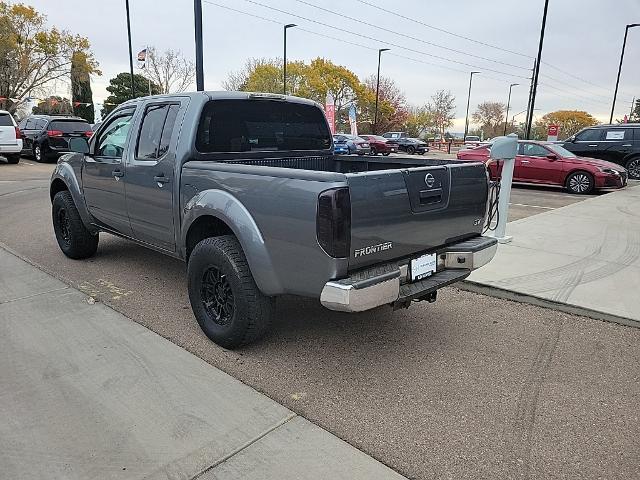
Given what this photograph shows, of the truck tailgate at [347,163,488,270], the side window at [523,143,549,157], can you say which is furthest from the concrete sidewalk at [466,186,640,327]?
the side window at [523,143,549,157]

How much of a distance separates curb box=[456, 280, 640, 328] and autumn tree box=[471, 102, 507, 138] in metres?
79.9

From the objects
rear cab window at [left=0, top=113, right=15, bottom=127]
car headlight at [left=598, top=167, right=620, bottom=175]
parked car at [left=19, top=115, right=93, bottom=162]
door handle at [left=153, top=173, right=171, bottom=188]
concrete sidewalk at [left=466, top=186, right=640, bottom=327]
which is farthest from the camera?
parked car at [left=19, top=115, right=93, bottom=162]

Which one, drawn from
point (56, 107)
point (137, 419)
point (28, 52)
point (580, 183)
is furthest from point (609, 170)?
point (56, 107)

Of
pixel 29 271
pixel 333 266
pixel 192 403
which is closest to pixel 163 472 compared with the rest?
pixel 192 403

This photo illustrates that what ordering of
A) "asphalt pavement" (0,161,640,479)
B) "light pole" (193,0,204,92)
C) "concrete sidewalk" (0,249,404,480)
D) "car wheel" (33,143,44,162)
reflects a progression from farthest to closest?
"car wheel" (33,143,44,162) → "light pole" (193,0,204,92) → "asphalt pavement" (0,161,640,479) → "concrete sidewalk" (0,249,404,480)

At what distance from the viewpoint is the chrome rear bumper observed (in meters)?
2.81

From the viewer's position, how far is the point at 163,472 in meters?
2.35

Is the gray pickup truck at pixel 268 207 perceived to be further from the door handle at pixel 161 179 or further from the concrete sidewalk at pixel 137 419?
the concrete sidewalk at pixel 137 419

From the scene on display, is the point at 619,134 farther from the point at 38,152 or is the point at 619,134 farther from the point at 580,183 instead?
the point at 38,152

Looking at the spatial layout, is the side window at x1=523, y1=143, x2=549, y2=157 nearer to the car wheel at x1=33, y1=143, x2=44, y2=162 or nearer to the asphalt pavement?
the asphalt pavement

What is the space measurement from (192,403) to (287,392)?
57 centimetres


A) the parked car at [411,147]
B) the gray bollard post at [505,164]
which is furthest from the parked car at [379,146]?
the gray bollard post at [505,164]

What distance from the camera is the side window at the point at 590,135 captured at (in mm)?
16094

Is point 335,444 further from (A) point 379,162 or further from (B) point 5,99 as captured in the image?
(B) point 5,99
